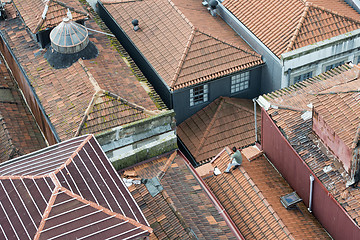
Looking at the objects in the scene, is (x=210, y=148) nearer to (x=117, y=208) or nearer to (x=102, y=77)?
(x=102, y=77)

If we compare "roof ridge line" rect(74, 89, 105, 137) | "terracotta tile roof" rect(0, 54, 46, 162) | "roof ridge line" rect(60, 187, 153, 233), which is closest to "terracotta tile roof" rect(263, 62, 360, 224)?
"roof ridge line" rect(74, 89, 105, 137)

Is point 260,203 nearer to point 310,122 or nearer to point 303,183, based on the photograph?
point 303,183

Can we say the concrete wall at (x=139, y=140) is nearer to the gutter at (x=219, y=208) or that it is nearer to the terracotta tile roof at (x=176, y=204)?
the terracotta tile roof at (x=176, y=204)

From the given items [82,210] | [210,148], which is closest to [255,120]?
[210,148]

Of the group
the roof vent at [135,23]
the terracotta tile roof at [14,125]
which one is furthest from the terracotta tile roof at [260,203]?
the roof vent at [135,23]

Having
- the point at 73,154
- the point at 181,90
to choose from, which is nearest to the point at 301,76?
the point at 181,90

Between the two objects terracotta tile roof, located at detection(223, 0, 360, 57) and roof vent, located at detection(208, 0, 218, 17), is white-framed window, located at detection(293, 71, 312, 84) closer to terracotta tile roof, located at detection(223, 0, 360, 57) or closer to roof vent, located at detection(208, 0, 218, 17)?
terracotta tile roof, located at detection(223, 0, 360, 57)

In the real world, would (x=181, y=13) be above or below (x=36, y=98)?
above
